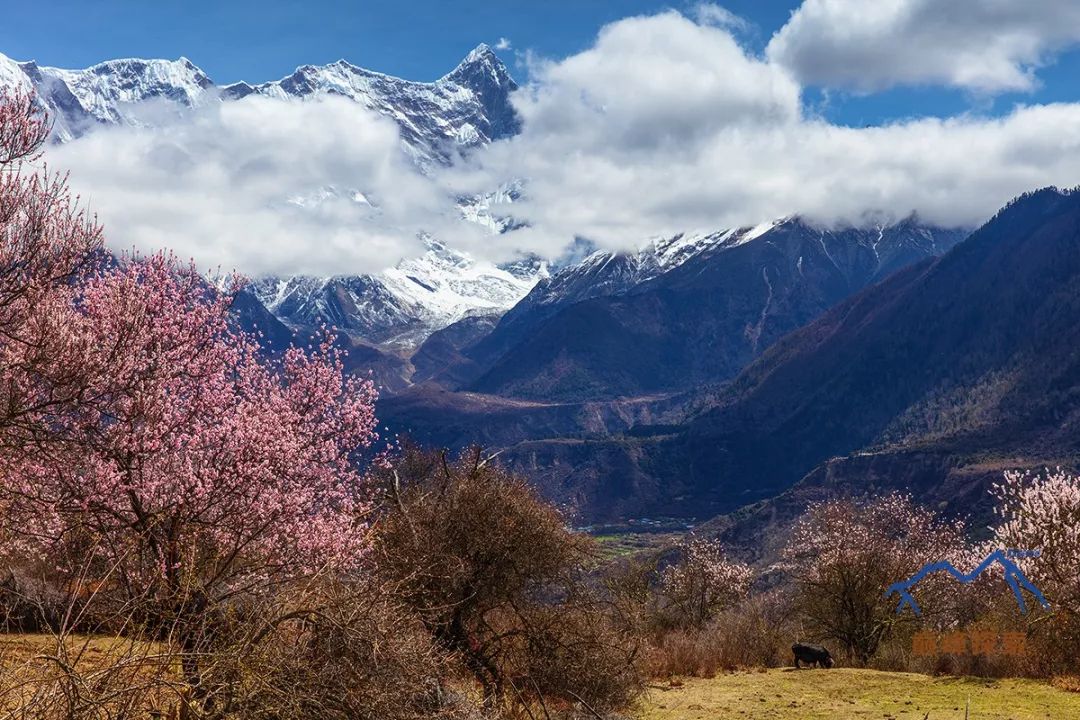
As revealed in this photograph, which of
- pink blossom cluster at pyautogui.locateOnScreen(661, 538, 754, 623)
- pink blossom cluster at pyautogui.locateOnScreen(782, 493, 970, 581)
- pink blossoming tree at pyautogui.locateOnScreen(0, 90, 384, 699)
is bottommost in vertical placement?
pink blossom cluster at pyautogui.locateOnScreen(661, 538, 754, 623)

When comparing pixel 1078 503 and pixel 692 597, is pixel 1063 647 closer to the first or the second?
pixel 1078 503

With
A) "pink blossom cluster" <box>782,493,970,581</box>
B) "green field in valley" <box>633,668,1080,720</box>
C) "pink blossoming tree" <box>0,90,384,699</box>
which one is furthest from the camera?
"pink blossom cluster" <box>782,493,970,581</box>

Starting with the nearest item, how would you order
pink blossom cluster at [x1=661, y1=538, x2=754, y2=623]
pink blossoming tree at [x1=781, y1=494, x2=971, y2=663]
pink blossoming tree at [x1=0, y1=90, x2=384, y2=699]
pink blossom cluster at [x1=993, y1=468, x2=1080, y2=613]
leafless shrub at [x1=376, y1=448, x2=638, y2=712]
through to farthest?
pink blossoming tree at [x1=0, y1=90, x2=384, y2=699], leafless shrub at [x1=376, y1=448, x2=638, y2=712], pink blossom cluster at [x1=993, y1=468, x2=1080, y2=613], pink blossoming tree at [x1=781, y1=494, x2=971, y2=663], pink blossom cluster at [x1=661, y1=538, x2=754, y2=623]

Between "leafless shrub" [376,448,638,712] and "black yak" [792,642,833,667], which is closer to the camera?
"leafless shrub" [376,448,638,712]

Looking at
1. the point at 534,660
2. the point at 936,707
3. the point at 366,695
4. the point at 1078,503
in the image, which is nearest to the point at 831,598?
the point at 1078,503

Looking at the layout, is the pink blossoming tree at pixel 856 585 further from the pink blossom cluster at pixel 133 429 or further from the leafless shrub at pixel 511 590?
the pink blossom cluster at pixel 133 429

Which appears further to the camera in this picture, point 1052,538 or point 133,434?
point 1052,538

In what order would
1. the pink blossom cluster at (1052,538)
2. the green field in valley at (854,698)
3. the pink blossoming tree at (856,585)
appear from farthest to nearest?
the pink blossoming tree at (856,585) < the pink blossom cluster at (1052,538) < the green field in valley at (854,698)

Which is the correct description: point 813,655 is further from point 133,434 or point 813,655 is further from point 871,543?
point 133,434

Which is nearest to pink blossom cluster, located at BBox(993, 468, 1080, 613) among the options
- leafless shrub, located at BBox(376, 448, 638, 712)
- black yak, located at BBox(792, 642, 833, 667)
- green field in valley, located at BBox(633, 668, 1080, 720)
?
green field in valley, located at BBox(633, 668, 1080, 720)

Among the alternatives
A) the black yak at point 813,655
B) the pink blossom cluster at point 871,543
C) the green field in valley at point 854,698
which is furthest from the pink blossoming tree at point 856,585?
the green field in valley at point 854,698

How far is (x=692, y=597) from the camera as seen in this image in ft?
184

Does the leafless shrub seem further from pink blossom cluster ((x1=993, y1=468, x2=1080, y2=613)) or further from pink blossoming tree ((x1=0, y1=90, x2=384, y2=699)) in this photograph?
pink blossom cluster ((x1=993, y1=468, x2=1080, y2=613))

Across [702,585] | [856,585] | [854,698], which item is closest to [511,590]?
[854,698]
